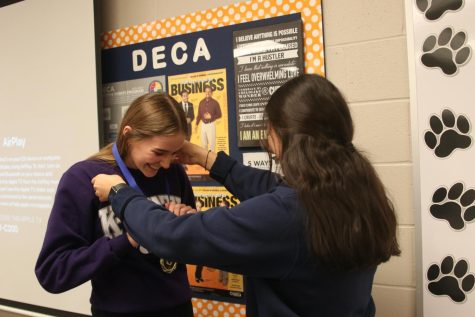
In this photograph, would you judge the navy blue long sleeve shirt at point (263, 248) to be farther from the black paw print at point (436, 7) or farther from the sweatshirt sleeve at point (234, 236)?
the black paw print at point (436, 7)

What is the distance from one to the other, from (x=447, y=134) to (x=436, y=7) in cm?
42

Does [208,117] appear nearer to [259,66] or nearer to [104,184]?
[259,66]

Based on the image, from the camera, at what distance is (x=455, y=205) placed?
1.28 m

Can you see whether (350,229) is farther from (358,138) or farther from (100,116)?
(100,116)

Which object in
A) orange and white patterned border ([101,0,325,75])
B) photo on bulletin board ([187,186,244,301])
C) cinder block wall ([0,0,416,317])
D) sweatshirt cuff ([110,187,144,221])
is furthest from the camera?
photo on bulletin board ([187,186,244,301])

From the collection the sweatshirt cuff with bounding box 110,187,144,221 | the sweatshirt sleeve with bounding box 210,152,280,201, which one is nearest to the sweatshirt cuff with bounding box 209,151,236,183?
the sweatshirt sleeve with bounding box 210,152,280,201

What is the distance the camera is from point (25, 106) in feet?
6.95

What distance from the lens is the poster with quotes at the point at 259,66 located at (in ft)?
4.91

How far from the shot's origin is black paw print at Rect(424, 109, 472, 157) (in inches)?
49.4

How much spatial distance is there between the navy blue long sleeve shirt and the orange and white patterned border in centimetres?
78

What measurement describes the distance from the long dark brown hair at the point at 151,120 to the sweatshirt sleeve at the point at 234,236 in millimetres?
329

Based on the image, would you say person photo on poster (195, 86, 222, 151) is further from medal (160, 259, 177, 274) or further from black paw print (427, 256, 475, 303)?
black paw print (427, 256, 475, 303)

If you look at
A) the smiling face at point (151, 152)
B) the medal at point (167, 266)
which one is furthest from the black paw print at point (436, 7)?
the medal at point (167, 266)

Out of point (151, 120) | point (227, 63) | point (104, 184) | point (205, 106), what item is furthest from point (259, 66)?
point (104, 184)
